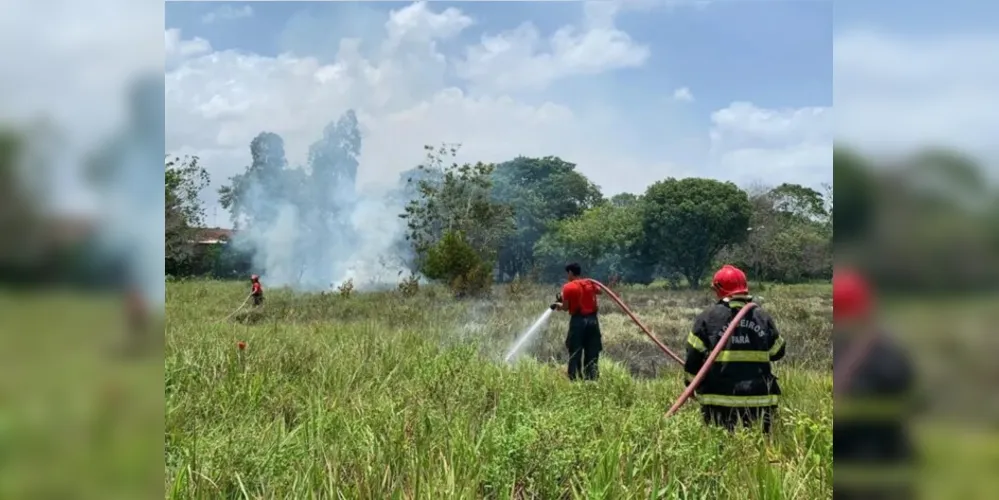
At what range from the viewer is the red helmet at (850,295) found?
73 centimetres

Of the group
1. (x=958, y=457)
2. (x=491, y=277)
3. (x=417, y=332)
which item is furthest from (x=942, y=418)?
(x=491, y=277)

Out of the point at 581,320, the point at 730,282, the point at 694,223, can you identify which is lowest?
the point at 581,320

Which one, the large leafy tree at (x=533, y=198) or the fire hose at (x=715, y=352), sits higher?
the large leafy tree at (x=533, y=198)

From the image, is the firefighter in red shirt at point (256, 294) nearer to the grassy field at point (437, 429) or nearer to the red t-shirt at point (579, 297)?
the grassy field at point (437, 429)

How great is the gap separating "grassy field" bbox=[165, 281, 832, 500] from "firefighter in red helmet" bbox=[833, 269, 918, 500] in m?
0.50

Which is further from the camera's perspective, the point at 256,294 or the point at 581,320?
the point at 256,294

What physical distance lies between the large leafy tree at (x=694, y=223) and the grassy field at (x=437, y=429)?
1756cm

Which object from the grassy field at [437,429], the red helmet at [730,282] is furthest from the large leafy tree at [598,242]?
the red helmet at [730,282]

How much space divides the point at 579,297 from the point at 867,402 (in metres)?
6.96

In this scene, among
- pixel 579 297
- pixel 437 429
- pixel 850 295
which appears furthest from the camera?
pixel 579 297

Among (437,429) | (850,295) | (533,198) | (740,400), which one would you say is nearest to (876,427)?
(850,295)

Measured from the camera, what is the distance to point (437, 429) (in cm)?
373

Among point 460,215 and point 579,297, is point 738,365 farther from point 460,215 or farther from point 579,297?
point 460,215

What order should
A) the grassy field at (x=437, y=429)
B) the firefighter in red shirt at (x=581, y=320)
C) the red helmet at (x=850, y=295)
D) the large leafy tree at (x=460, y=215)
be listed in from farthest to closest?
the large leafy tree at (x=460, y=215) < the firefighter in red shirt at (x=581, y=320) < the grassy field at (x=437, y=429) < the red helmet at (x=850, y=295)
